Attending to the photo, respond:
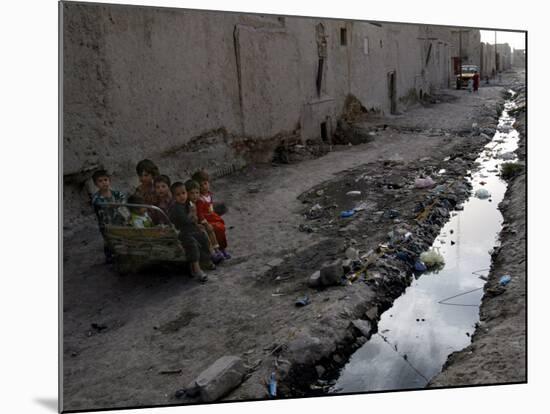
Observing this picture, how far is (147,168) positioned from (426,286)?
196 centimetres

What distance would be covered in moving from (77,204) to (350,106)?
2153 mm

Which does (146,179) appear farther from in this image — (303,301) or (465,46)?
(465,46)

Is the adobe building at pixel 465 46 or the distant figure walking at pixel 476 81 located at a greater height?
the adobe building at pixel 465 46

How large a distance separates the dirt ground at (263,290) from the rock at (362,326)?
0.12 feet

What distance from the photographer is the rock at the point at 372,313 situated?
362 centimetres

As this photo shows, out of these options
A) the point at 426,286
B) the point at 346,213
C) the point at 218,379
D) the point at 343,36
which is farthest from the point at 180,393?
the point at 343,36

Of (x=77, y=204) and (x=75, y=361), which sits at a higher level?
(x=77, y=204)

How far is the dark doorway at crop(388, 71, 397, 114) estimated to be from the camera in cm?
441

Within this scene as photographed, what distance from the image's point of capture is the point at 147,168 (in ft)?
10.6

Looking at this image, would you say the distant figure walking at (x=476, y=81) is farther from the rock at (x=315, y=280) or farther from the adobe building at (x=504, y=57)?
the rock at (x=315, y=280)

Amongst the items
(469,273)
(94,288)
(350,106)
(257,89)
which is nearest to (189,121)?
(257,89)

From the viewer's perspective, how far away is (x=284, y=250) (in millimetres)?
3588

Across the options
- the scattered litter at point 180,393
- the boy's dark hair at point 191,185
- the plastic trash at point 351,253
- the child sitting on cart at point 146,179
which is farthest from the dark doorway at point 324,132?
the scattered litter at point 180,393

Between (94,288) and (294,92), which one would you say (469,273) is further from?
(94,288)
